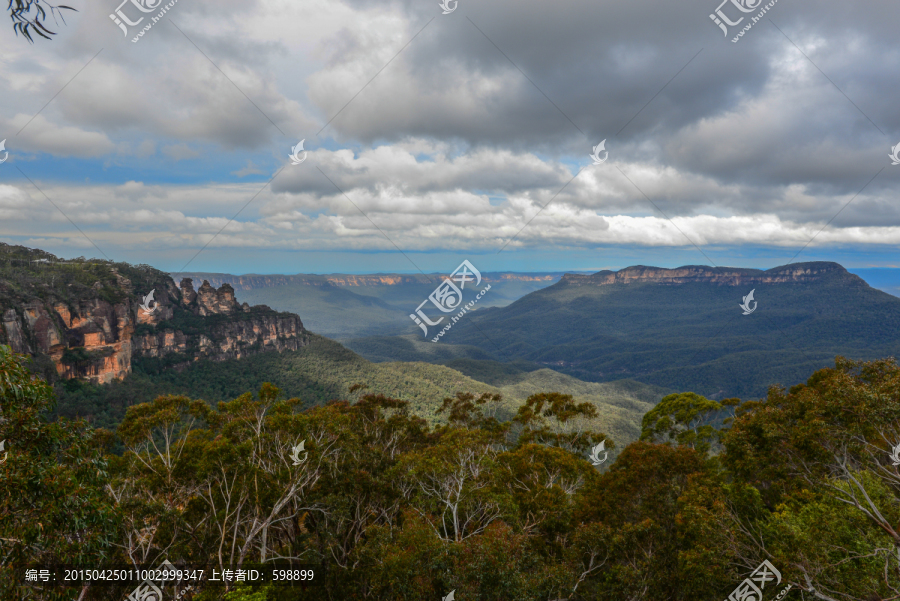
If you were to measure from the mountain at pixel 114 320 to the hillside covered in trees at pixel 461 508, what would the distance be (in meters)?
46.4

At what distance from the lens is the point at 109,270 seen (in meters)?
82.4

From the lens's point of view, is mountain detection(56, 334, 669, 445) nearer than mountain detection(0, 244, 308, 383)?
No

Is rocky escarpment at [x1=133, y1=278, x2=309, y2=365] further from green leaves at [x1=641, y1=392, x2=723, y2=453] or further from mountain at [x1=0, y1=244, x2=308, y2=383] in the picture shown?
green leaves at [x1=641, y1=392, x2=723, y2=453]

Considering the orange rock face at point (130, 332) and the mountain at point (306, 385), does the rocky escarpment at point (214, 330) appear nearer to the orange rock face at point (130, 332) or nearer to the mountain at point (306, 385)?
the orange rock face at point (130, 332)

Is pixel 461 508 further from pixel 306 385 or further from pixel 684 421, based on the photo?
pixel 306 385

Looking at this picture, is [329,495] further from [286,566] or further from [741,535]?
[741,535]

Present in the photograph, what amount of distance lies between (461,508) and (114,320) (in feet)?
268

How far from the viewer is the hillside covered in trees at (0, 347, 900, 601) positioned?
23.4 feet

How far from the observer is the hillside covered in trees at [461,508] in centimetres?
713

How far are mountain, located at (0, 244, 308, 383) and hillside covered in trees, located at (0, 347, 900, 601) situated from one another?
4636cm

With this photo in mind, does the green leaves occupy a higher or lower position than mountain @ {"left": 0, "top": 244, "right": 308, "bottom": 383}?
lower

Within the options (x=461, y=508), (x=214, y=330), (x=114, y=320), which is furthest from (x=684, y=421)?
(x=214, y=330)

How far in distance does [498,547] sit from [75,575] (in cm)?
989

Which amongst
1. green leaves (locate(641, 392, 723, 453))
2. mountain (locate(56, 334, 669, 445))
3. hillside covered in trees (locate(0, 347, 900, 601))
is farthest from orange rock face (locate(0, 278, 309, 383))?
green leaves (locate(641, 392, 723, 453))
